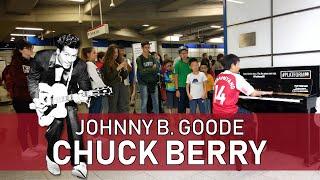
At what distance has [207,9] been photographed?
10945mm

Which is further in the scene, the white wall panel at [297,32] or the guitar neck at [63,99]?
the white wall panel at [297,32]

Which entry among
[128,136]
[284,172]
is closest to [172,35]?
[128,136]

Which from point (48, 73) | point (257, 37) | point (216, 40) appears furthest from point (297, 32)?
point (216, 40)

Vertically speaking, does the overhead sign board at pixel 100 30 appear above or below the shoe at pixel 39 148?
above

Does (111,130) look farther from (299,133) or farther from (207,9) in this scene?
(207,9)

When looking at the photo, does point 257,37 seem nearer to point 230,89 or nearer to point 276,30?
point 276,30

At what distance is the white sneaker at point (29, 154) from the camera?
3.82 metres

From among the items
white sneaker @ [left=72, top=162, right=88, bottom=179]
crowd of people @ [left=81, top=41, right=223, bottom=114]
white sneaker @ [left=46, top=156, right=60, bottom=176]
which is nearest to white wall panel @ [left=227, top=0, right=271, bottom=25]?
crowd of people @ [left=81, top=41, right=223, bottom=114]

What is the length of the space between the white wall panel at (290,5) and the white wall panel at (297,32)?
67 mm

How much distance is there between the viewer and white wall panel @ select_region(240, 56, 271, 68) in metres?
4.12

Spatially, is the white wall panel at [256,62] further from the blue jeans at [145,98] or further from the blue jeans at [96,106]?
the blue jeans at [96,106]

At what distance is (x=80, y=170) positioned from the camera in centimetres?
301

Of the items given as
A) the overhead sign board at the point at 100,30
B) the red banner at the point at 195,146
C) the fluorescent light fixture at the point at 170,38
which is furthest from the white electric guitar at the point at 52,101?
the fluorescent light fixture at the point at 170,38

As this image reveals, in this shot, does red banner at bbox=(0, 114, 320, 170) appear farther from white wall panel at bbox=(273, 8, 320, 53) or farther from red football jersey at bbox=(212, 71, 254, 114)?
white wall panel at bbox=(273, 8, 320, 53)
